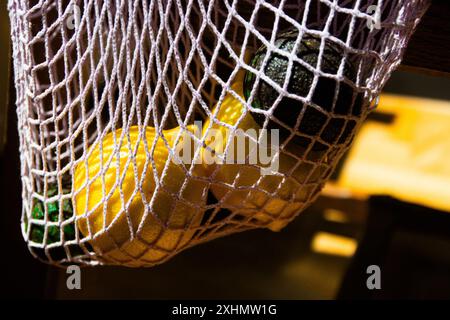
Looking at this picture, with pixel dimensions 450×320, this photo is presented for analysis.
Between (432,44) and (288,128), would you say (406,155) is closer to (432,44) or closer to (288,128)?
(432,44)

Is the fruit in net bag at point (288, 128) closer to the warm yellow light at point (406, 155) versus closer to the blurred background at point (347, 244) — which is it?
the blurred background at point (347, 244)

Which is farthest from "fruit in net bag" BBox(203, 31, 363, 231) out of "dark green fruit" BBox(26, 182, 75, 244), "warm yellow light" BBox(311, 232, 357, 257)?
"warm yellow light" BBox(311, 232, 357, 257)

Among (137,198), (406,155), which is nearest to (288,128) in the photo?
(137,198)

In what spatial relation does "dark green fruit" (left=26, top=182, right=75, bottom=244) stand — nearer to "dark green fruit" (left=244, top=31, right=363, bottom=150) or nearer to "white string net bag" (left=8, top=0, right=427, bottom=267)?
"white string net bag" (left=8, top=0, right=427, bottom=267)

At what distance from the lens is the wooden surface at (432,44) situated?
44 centimetres

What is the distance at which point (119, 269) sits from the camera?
41.9 inches

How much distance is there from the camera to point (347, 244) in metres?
1.15

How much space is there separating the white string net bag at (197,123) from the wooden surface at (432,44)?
31 mm

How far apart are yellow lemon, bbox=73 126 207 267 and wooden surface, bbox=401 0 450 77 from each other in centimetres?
20

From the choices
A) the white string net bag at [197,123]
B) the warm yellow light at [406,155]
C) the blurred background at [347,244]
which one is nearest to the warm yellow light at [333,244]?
the blurred background at [347,244]
